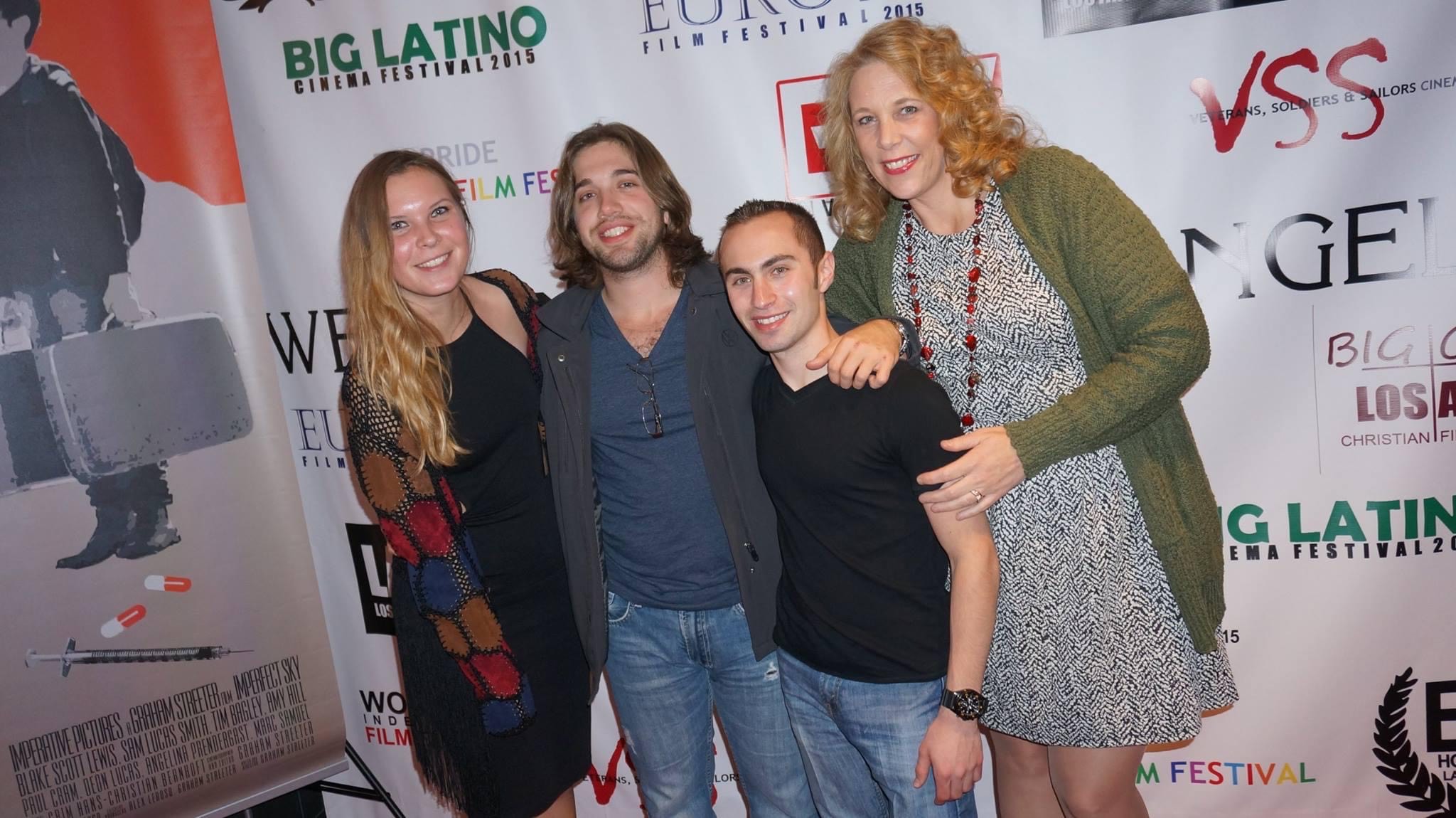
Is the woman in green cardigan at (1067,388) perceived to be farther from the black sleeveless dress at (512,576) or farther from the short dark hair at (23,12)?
the short dark hair at (23,12)

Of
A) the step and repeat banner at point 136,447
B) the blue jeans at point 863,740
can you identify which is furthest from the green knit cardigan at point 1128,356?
the step and repeat banner at point 136,447

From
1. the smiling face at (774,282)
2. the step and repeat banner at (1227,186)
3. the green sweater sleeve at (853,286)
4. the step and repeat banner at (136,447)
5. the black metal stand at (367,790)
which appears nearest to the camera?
the smiling face at (774,282)

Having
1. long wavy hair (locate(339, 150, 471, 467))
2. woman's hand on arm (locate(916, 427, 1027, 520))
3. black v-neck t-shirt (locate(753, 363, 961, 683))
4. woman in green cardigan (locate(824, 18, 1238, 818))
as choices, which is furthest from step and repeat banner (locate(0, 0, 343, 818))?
woman's hand on arm (locate(916, 427, 1027, 520))

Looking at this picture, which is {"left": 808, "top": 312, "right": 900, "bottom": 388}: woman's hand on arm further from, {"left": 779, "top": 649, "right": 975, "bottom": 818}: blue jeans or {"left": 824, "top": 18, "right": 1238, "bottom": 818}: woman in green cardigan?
{"left": 779, "top": 649, "right": 975, "bottom": 818}: blue jeans

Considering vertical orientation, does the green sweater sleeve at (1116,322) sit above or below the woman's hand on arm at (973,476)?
above

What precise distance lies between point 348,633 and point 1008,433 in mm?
2278

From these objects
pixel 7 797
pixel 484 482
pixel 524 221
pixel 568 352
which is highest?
pixel 524 221

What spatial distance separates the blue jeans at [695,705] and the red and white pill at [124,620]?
4.49ft

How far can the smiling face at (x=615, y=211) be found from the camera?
2.00m

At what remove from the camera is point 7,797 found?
2.44 meters

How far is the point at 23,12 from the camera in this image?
2396 millimetres

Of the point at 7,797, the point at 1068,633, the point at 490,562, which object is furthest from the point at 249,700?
the point at 1068,633

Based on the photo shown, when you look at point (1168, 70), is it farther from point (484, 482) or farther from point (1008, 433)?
point (484, 482)

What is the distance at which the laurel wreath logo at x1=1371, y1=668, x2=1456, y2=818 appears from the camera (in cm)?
250
